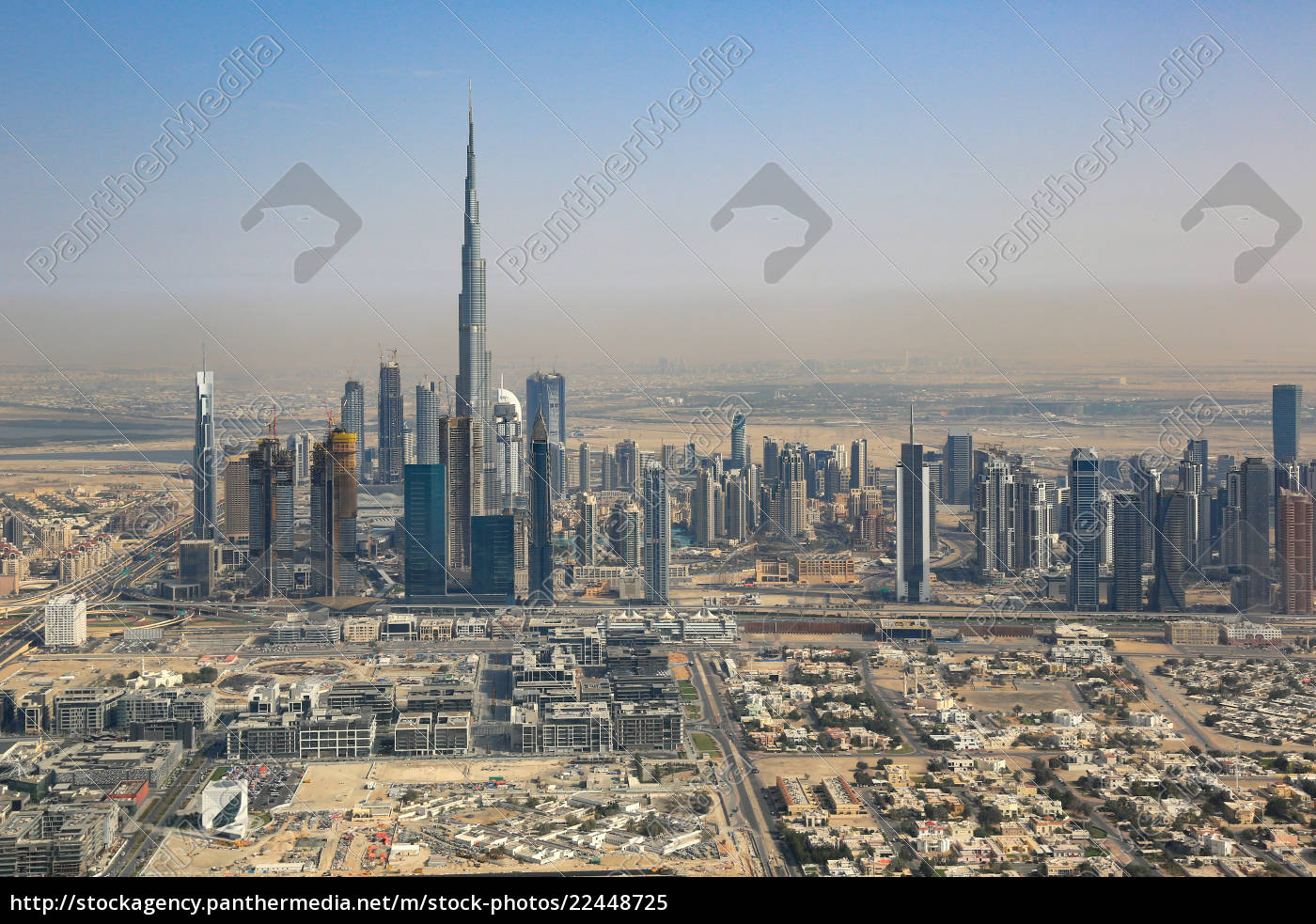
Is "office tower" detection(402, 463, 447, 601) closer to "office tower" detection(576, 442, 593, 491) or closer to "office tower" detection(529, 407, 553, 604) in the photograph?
"office tower" detection(529, 407, 553, 604)

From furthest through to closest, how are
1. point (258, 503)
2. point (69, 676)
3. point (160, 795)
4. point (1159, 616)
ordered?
1. point (258, 503)
2. point (1159, 616)
3. point (69, 676)
4. point (160, 795)

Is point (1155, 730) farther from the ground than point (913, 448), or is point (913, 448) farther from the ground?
point (913, 448)

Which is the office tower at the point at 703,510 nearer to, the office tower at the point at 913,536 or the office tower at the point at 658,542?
the office tower at the point at 658,542

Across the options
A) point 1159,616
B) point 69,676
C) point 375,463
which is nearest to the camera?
point 69,676

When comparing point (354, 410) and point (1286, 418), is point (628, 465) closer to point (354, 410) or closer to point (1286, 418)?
point (354, 410)

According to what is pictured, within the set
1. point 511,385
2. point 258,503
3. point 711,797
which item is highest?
point 511,385

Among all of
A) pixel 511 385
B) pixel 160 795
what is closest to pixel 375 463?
pixel 511 385

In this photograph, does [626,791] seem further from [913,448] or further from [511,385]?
[511,385]
